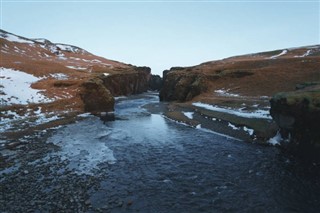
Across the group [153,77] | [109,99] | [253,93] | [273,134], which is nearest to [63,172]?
[273,134]

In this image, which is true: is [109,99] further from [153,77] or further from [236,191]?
[153,77]

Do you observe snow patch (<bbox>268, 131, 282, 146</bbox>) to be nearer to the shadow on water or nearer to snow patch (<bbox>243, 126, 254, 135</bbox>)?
the shadow on water

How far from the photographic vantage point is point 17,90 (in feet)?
158

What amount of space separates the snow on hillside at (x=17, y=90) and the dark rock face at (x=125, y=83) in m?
24.1

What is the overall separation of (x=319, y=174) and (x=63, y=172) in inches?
742

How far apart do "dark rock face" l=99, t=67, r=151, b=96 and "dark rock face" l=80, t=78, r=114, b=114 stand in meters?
24.8

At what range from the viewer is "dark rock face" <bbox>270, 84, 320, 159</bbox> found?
2336 centimetres

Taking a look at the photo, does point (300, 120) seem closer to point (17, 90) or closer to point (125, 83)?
point (17, 90)

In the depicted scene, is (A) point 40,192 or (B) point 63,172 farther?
(B) point 63,172

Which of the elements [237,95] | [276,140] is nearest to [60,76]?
[237,95]

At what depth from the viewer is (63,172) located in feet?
67.8

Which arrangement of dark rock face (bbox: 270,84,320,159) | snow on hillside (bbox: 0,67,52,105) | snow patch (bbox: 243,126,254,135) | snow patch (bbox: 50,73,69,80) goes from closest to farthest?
1. dark rock face (bbox: 270,84,320,159)
2. snow patch (bbox: 243,126,254,135)
3. snow on hillside (bbox: 0,67,52,105)
4. snow patch (bbox: 50,73,69,80)

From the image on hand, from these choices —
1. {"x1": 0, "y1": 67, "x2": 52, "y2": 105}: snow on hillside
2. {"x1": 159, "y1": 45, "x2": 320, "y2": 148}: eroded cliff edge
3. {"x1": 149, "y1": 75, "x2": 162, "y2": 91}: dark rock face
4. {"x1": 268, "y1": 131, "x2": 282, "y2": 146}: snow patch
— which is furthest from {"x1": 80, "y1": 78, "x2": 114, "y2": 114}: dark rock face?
{"x1": 149, "y1": 75, "x2": 162, "y2": 91}: dark rock face

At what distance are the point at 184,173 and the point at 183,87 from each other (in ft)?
186
